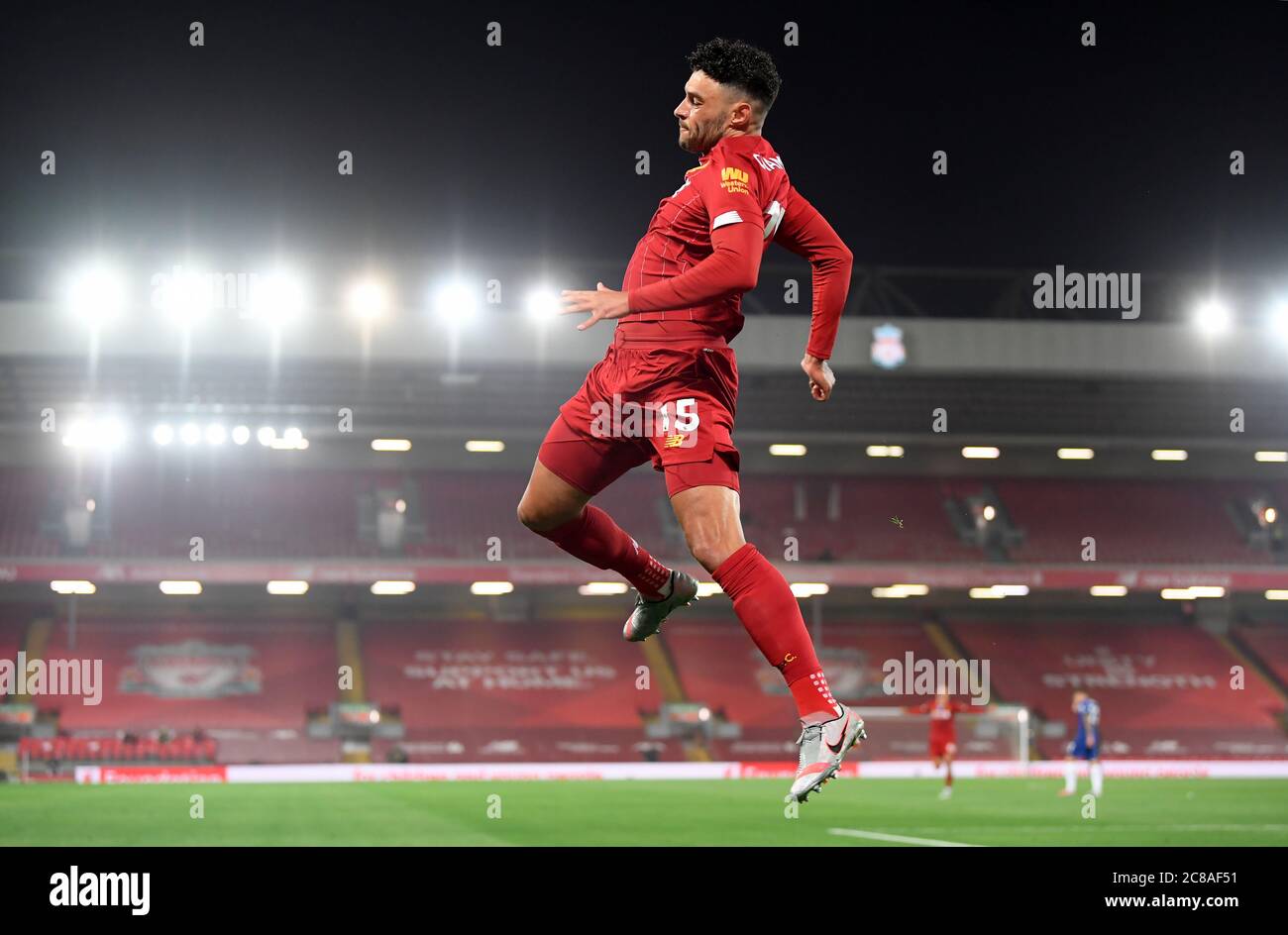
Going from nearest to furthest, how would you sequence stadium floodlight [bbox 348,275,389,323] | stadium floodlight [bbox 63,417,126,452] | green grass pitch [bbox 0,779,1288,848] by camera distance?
green grass pitch [bbox 0,779,1288,848] < stadium floodlight [bbox 348,275,389,323] < stadium floodlight [bbox 63,417,126,452]

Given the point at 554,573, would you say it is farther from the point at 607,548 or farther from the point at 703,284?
the point at 703,284

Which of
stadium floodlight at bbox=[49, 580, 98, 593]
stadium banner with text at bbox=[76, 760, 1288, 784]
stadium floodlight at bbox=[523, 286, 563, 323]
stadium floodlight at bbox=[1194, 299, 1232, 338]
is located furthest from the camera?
stadium floodlight at bbox=[49, 580, 98, 593]

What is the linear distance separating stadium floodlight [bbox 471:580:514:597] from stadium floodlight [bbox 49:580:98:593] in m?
8.59

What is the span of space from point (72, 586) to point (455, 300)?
41.0 feet

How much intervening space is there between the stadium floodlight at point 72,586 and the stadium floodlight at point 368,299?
8994 mm

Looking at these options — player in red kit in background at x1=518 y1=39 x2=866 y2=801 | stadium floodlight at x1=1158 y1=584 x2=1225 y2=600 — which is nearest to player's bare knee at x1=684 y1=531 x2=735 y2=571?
player in red kit in background at x1=518 y1=39 x2=866 y2=801

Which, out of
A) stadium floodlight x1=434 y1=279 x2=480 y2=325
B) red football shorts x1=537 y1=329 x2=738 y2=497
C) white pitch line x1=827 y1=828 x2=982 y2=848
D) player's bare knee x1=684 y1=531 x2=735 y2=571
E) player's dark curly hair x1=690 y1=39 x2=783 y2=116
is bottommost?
white pitch line x1=827 y1=828 x2=982 y2=848

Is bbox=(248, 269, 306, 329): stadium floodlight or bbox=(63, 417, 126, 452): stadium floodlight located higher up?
bbox=(248, 269, 306, 329): stadium floodlight

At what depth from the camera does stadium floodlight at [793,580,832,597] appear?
3044 centimetres

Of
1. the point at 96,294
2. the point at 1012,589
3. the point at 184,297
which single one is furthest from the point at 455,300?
the point at 1012,589


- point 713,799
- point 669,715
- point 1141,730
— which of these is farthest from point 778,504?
point 713,799

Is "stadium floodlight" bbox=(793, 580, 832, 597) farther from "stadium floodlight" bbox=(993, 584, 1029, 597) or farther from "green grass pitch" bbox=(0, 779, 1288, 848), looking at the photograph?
"green grass pitch" bbox=(0, 779, 1288, 848)

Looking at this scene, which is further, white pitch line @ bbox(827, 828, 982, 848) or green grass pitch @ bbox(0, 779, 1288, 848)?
green grass pitch @ bbox(0, 779, 1288, 848)

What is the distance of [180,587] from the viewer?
100.0 ft
